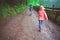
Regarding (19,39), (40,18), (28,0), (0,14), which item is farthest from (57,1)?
(19,39)

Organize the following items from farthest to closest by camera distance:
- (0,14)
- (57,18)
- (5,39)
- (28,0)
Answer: (28,0), (57,18), (0,14), (5,39)

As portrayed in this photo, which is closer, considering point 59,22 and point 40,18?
point 40,18

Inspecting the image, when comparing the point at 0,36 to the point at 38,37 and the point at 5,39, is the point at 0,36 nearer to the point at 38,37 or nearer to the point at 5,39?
the point at 5,39

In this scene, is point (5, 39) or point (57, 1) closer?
point (5, 39)

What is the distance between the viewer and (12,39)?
1060 centimetres

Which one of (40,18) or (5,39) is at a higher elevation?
(40,18)

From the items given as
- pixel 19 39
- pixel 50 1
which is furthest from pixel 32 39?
pixel 50 1

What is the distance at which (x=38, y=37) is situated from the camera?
11.6m

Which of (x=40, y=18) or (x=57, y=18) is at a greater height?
(x=40, y=18)

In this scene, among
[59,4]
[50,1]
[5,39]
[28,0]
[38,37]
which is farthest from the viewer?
[28,0]

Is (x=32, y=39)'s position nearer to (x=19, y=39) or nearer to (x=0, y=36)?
(x=19, y=39)

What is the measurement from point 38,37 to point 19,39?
1.58 m

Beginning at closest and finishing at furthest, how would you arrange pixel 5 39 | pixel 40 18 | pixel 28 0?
pixel 5 39 → pixel 40 18 → pixel 28 0

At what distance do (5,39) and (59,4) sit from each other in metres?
24.5
